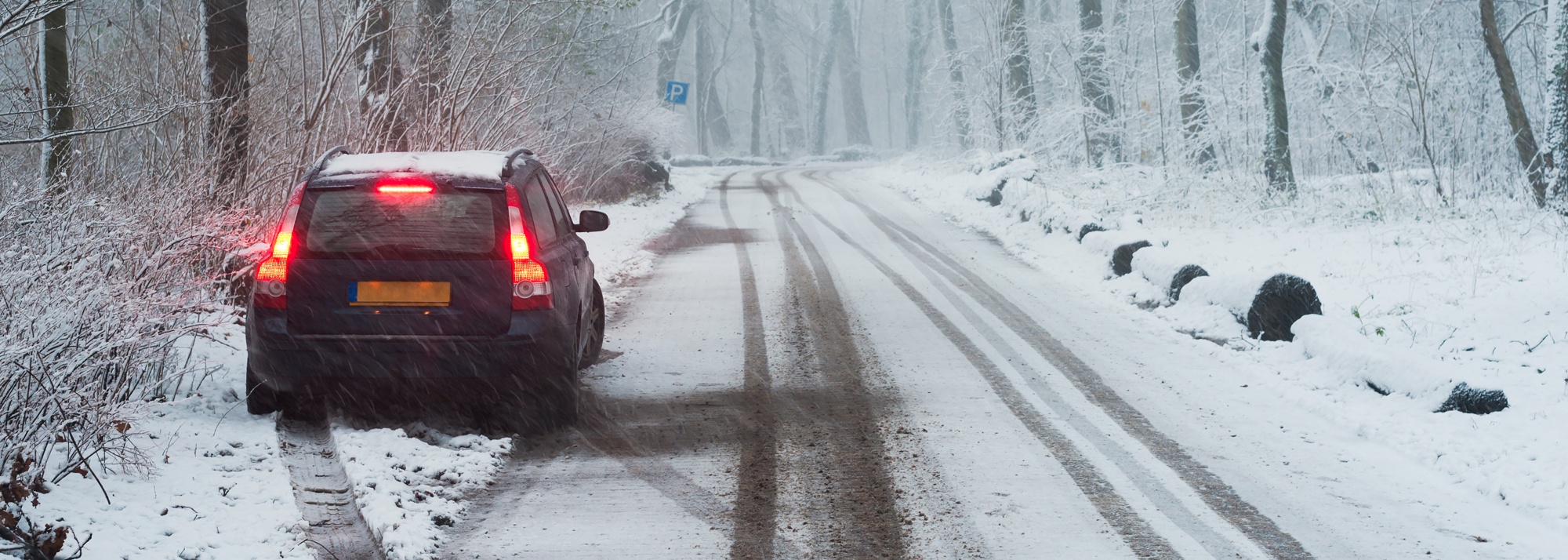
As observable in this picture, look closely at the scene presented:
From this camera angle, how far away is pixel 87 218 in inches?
243

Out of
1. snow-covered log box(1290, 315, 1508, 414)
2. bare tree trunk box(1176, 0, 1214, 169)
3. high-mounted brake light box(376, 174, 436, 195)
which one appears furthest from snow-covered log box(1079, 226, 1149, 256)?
high-mounted brake light box(376, 174, 436, 195)

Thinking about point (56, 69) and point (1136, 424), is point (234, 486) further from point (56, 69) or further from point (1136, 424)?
point (56, 69)

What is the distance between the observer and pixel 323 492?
5156mm

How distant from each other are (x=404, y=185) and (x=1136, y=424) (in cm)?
447

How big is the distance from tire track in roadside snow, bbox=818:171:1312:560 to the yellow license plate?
13.0ft

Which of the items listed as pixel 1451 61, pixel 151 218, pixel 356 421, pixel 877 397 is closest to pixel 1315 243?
pixel 877 397

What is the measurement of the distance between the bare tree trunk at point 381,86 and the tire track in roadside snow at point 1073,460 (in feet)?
20.5

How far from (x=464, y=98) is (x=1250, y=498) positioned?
413 inches

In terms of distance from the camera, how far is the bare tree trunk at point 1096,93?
25.9 meters

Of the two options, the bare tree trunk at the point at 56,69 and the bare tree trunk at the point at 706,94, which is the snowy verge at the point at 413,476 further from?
the bare tree trunk at the point at 706,94

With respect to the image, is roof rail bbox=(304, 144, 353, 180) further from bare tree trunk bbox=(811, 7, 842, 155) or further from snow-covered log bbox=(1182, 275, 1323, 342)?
bare tree trunk bbox=(811, 7, 842, 155)

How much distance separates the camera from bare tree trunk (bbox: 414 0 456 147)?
12383 millimetres

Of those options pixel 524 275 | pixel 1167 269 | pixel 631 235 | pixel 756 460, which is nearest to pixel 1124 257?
pixel 1167 269

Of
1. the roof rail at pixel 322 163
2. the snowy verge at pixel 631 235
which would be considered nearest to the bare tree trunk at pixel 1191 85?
the snowy verge at pixel 631 235
